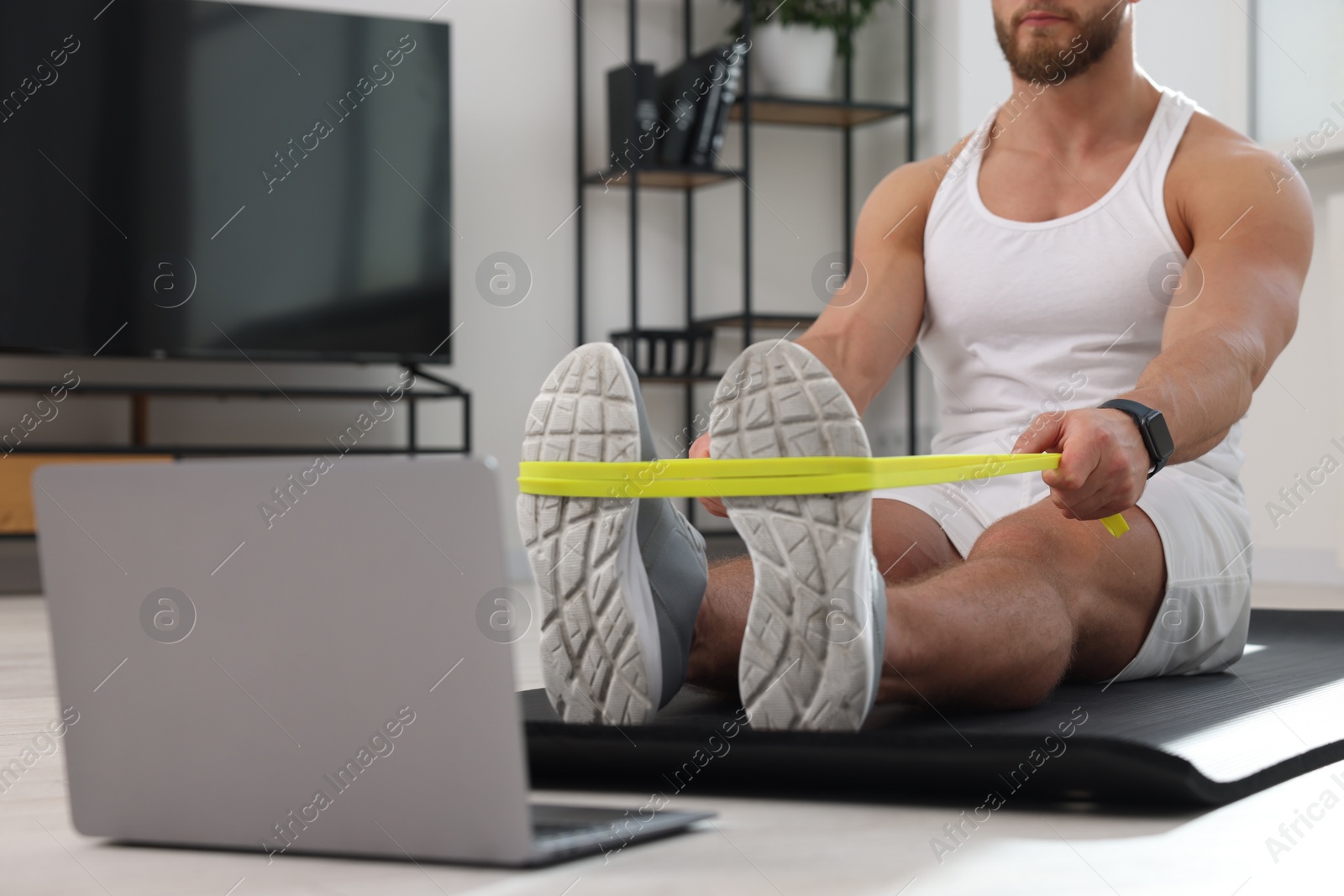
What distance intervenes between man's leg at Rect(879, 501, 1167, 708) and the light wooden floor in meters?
0.14

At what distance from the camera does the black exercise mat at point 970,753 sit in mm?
907

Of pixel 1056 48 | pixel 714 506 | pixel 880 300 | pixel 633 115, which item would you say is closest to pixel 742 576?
pixel 714 506

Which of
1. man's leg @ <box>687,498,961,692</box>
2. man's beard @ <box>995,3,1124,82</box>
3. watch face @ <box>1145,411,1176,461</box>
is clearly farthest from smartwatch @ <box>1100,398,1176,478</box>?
man's beard @ <box>995,3,1124,82</box>

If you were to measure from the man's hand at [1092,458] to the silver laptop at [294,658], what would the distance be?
0.40 m

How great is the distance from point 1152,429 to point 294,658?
61 centimetres

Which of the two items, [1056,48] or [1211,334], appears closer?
[1211,334]

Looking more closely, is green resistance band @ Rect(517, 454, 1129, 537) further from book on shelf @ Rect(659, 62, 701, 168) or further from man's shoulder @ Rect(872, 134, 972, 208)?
book on shelf @ Rect(659, 62, 701, 168)

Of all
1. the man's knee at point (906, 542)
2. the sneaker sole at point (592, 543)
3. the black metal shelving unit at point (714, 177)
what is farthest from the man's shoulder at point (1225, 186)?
the black metal shelving unit at point (714, 177)

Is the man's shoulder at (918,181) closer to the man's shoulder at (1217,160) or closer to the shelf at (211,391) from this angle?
the man's shoulder at (1217,160)

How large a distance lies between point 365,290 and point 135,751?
2.76 meters

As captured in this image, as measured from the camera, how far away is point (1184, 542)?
4.04ft

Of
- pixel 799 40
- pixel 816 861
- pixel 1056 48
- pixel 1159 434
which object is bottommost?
pixel 816 861

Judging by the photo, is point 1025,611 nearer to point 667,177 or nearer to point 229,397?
point 229,397

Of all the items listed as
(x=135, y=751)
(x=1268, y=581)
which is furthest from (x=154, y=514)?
(x=1268, y=581)
